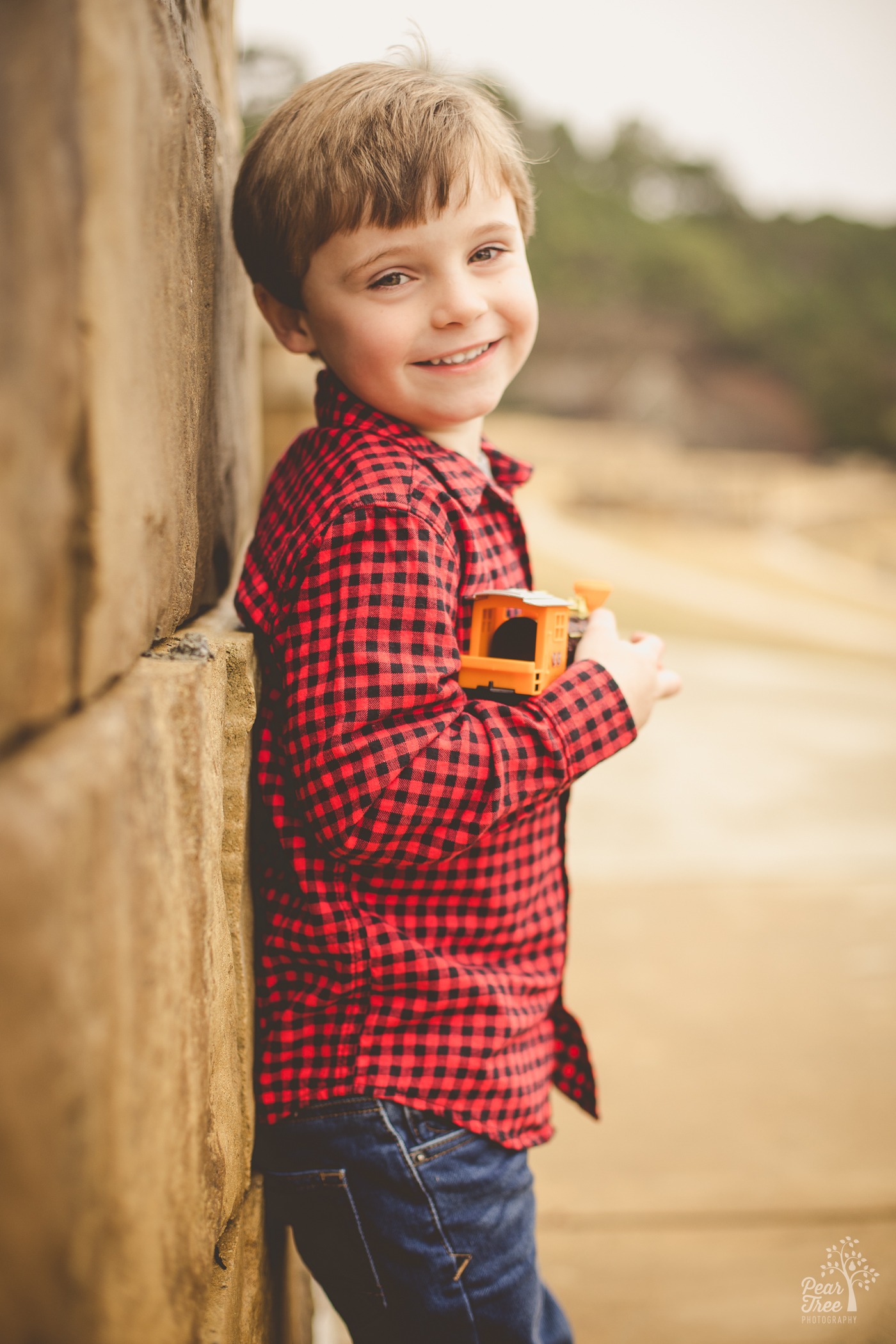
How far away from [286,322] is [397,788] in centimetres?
63

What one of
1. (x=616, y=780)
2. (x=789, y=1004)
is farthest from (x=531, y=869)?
(x=616, y=780)

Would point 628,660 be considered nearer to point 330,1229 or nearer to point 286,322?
point 286,322

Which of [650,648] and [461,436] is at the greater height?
[461,436]

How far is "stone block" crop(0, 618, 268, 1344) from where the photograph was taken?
48 centimetres

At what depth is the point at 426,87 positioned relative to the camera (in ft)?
3.64

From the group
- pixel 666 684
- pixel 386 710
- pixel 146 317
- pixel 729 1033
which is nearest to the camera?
pixel 146 317

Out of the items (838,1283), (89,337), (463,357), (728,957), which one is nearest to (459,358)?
(463,357)

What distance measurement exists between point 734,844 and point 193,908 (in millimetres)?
2666

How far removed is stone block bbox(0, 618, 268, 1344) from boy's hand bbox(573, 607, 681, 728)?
1.60 ft

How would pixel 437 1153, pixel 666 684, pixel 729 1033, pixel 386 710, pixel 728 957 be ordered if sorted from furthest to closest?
pixel 728 957 < pixel 729 1033 < pixel 666 684 < pixel 437 1153 < pixel 386 710

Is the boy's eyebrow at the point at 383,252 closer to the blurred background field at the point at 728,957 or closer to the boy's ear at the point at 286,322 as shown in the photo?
the boy's ear at the point at 286,322

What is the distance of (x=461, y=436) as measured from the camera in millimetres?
1238

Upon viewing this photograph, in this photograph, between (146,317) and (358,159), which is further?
(358,159)

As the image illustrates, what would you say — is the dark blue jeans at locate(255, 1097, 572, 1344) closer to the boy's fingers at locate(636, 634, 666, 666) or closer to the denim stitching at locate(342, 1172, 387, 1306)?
the denim stitching at locate(342, 1172, 387, 1306)
